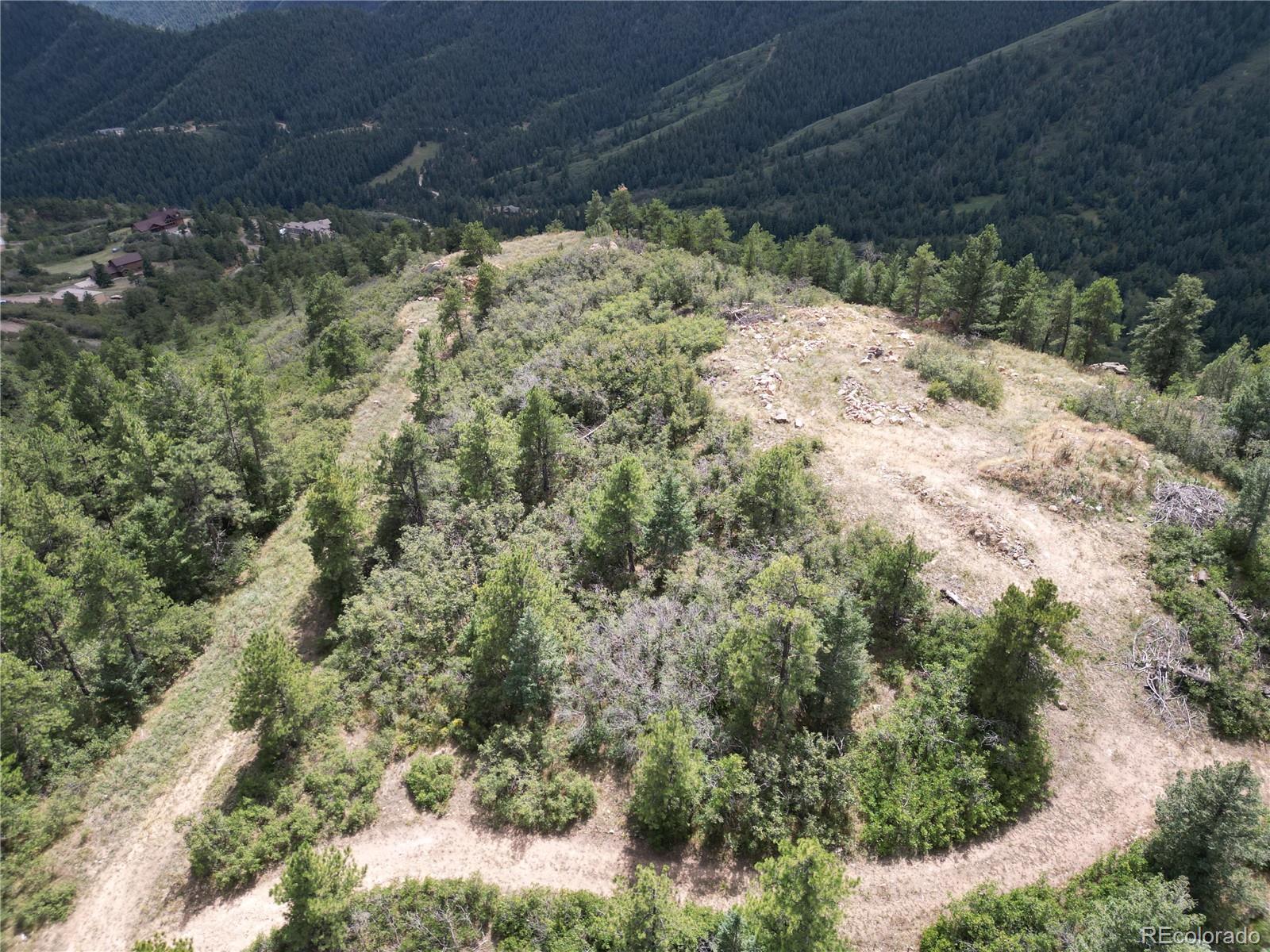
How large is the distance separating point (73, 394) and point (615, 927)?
231 ft

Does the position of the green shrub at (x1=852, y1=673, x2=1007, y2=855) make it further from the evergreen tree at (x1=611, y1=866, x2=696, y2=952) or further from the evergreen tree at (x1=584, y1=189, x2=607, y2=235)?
the evergreen tree at (x1=584, y1=189, x2=607, y2=235)

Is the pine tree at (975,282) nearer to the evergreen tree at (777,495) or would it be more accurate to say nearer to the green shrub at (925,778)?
the evergreen tree at (777,495)

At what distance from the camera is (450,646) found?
31.4 meters

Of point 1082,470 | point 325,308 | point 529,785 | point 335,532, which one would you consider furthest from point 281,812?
point 325,308

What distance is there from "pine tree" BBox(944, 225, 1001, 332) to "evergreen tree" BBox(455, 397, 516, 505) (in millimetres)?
43999

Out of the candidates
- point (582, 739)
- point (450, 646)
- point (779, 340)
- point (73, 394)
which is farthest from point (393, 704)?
point (73, 394)

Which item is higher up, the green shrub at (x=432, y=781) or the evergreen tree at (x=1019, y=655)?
the evergreen tree at (x=1019, y=655)

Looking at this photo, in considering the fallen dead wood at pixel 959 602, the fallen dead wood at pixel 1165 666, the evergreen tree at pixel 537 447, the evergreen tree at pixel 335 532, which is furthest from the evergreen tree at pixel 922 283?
the evergreen tree at pixel 335 532

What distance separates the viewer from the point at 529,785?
24641 millimetres

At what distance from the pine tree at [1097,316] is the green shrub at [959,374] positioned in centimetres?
2022

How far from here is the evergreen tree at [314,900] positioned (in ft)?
65.2

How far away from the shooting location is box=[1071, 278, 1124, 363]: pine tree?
56.4 m

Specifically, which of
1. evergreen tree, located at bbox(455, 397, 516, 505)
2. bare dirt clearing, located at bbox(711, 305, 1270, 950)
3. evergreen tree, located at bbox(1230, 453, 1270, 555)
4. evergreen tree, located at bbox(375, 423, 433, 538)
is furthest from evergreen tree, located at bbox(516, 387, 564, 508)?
evergreen tree, located at bbox(1230, 453, 1270, 555)

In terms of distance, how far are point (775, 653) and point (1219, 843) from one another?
45.7ft
